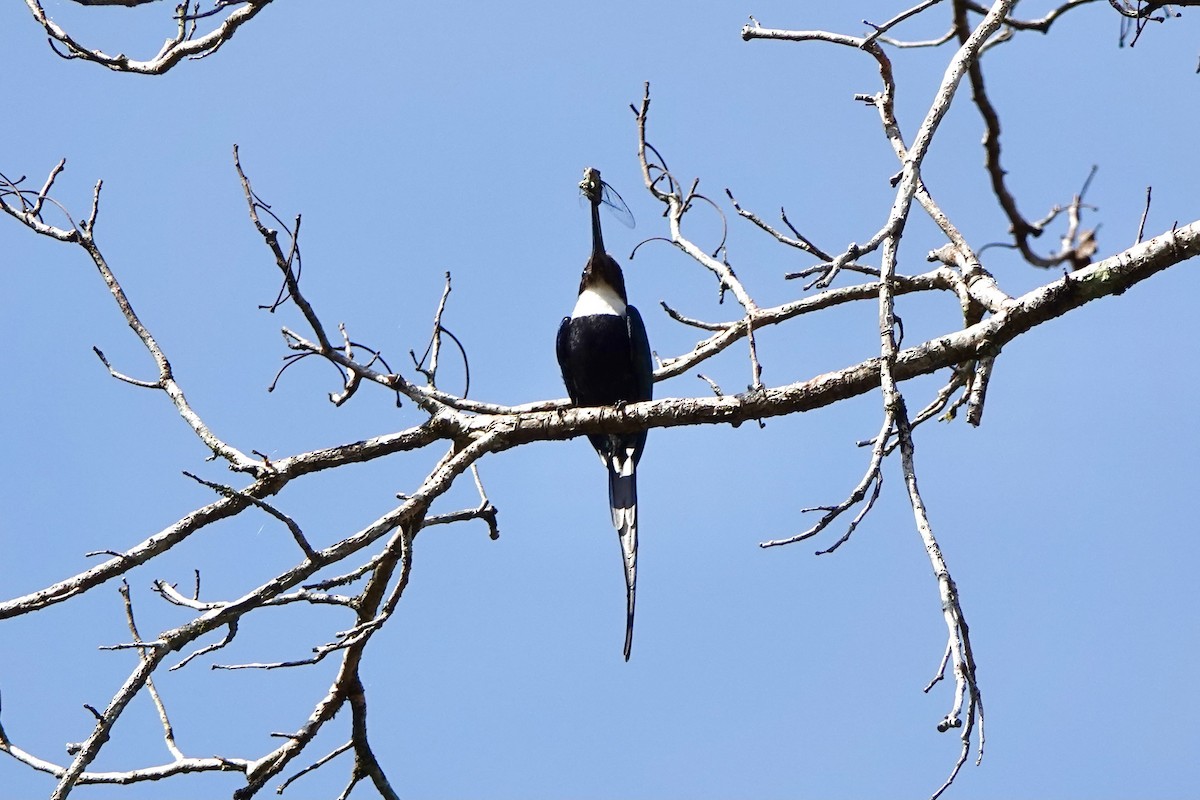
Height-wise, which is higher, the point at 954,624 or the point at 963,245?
the point at 963,245

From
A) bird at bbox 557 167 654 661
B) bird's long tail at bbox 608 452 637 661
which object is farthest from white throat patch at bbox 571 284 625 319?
bird's long tail at bbox 608 452 637 661

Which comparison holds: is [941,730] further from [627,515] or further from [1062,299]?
[627,515]

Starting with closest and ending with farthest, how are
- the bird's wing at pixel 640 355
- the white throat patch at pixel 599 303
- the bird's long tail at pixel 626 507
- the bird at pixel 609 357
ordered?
the bird's long tail at pixel 626 507 < the bird at pixel 609 357 < the bird's wing at pixel 640 355 < the white throat patch at pixel 599 303

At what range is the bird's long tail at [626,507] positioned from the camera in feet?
14.1

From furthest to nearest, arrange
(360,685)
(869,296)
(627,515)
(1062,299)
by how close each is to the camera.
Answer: (627,515) → (869,296) → (360,685) → (1062,299)

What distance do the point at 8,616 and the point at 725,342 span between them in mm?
2271

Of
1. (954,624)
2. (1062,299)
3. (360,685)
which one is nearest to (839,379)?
(1062,299)

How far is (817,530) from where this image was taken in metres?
2.56

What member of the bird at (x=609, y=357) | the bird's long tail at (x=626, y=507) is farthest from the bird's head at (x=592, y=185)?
the bird's long tail at (x=626, y=507)

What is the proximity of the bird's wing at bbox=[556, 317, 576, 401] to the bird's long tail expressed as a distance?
49cm

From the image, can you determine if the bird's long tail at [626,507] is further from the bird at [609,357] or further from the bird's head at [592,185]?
the bird's head at [592,185]

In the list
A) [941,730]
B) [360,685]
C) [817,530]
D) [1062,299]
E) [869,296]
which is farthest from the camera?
[869,296]

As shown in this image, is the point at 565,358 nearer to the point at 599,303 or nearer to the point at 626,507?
the point at 599,303

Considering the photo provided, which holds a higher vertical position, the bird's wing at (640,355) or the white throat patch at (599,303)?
the white throat patch at (599,303)
